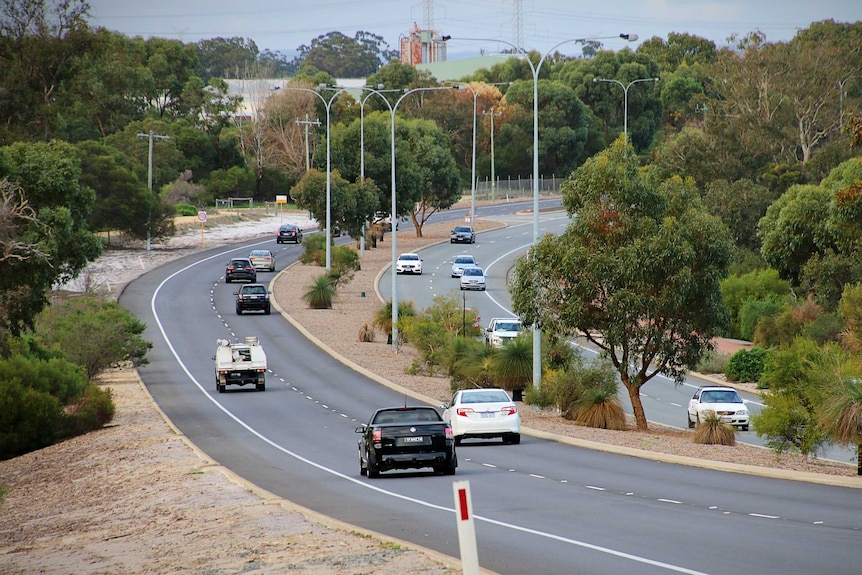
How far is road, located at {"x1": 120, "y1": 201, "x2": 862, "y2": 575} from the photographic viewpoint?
44.2 feet

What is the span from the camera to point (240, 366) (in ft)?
144

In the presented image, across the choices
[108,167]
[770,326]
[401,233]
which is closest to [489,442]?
[770,326]

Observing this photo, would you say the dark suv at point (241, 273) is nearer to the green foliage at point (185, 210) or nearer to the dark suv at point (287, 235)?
the dark suv at point (287, 235)

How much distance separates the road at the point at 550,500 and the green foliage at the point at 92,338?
7.46m

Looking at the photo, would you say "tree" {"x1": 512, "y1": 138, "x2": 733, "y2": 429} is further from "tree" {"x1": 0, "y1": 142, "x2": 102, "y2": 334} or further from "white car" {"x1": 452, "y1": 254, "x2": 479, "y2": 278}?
"white car" {"x1": 452, "y1": 254, "x2": 479, "y2": 278}

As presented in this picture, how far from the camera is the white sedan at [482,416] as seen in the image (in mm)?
28031

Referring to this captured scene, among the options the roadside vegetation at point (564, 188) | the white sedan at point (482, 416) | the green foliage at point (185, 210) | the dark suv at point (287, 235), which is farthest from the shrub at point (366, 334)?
the green foliage at point (185, 210)

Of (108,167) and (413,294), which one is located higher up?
(108,167)

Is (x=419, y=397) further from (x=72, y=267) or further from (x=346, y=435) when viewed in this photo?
(x=72, y=267)

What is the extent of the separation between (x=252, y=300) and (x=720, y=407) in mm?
33560

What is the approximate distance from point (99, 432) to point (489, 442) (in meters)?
11.9

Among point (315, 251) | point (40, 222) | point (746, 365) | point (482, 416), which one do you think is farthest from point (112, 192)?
point (482, 416)

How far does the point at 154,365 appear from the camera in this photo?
5200 cm

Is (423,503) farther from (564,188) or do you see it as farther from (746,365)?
(746,365)
